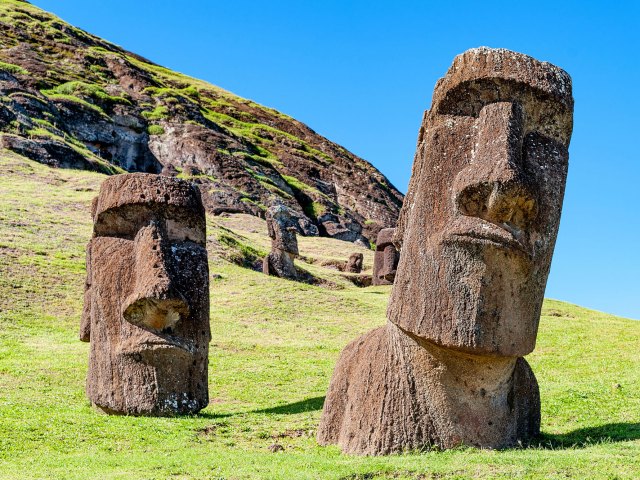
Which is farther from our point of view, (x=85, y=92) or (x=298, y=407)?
(x=85, y=92)

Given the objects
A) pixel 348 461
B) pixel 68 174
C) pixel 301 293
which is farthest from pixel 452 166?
pixel 68 174

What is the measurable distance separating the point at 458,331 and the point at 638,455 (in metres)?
1.86

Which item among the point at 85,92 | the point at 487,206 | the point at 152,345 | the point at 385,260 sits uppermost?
the point at 85,92

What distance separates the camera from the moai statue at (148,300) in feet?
40.9

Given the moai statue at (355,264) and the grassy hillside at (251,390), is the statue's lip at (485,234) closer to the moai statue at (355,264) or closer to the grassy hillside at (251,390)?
the grassy hillside at (251,390)

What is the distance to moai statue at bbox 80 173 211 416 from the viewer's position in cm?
1246

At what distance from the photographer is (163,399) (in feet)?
41.0

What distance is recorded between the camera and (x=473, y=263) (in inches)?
320

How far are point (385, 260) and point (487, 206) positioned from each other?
27984 mm

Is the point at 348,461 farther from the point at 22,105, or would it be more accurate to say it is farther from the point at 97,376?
the point at 22,105

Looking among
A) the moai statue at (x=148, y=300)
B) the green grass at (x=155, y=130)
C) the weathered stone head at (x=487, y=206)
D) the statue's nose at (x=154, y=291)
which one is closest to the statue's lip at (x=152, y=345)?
the moai statue at (x=148, y=300)

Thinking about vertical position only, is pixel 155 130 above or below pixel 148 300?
above

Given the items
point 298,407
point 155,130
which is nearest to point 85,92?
point 155,130

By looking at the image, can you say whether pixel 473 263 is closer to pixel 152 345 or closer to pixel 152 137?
pixel 152 345
